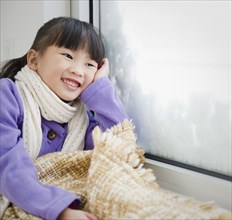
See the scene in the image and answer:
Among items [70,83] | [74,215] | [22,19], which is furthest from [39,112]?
[22,19]

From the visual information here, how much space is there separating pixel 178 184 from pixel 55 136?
371 millimetres

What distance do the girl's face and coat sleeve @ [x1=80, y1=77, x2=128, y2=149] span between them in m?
0.04

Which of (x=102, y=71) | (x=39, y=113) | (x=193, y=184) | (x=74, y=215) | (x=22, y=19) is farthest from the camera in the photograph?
(x=22, y=19)

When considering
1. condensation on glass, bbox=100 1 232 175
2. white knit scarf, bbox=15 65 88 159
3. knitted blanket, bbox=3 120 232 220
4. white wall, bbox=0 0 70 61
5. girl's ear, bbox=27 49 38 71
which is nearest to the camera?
knitted blanket, bbox=3 120 232 220

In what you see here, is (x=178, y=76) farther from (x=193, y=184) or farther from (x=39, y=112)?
(x=39, y=112)

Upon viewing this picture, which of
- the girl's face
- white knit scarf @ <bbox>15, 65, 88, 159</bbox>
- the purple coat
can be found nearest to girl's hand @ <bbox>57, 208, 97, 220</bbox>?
the purple coat

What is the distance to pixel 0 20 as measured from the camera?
4.99 ft

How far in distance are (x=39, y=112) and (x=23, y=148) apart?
140mm

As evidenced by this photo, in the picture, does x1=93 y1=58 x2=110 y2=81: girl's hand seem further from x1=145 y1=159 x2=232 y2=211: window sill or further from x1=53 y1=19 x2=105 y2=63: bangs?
x1=145 y1=159 x2=232 y2=211: window sill

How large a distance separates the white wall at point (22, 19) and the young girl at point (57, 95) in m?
0.25

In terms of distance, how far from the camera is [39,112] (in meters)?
0.92

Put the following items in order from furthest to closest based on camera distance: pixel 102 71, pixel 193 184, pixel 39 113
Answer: pixel 102 71 → pixel 39 113 → pixel 193 184

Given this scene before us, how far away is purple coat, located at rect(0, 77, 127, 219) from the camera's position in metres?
0.70

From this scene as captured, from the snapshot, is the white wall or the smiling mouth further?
the white wall
